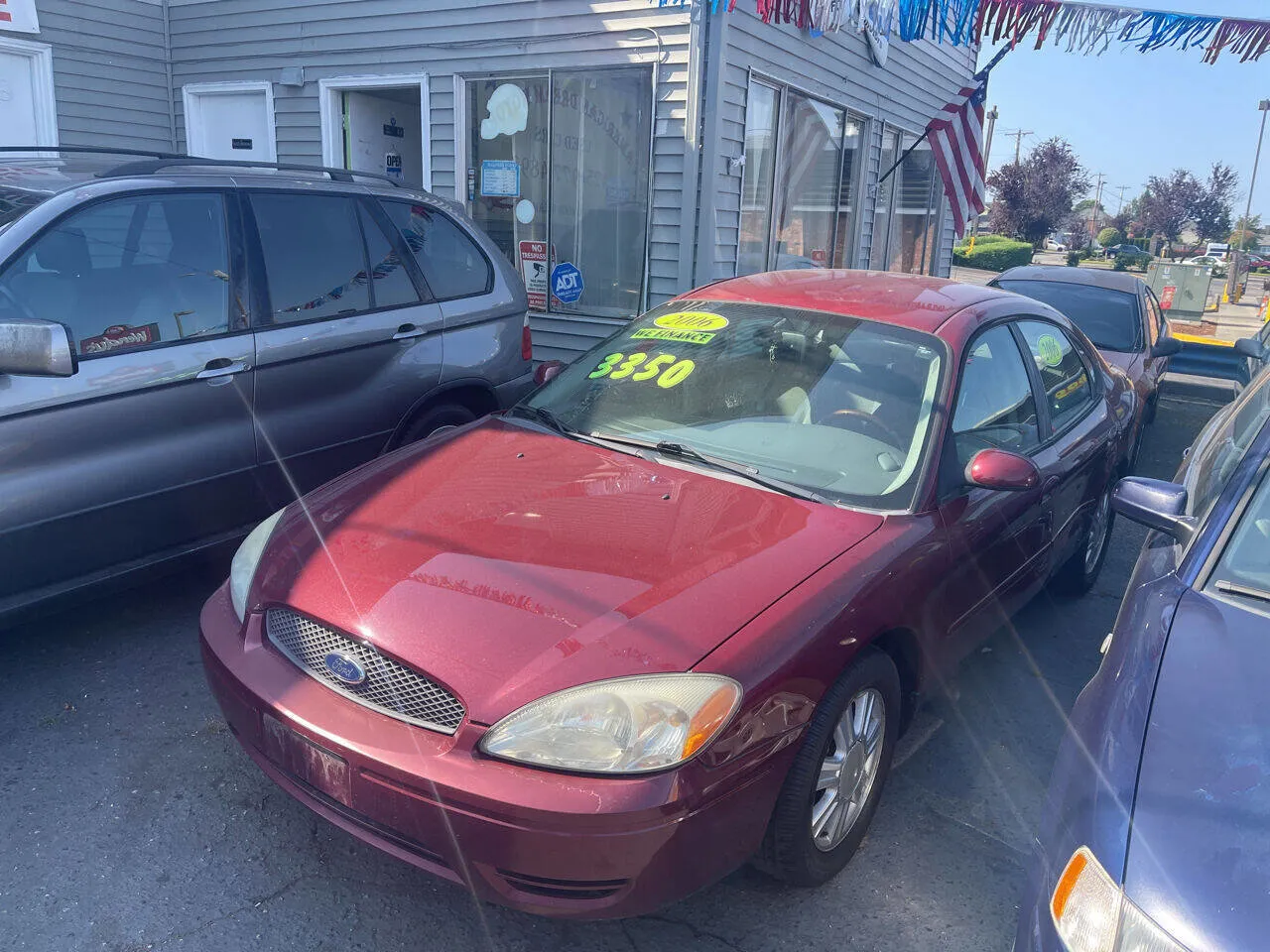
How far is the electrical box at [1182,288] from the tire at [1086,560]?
18372 mm

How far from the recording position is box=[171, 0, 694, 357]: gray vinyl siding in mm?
7320

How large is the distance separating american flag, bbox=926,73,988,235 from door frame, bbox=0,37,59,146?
830 cm

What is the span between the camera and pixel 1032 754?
11.2ft

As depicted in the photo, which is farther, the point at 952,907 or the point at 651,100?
the point at 651,100

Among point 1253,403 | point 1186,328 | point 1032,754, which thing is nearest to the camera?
point 1032,754

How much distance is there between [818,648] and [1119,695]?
26.0 inches

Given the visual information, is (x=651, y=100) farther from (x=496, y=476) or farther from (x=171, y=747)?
(x=171, y=747)

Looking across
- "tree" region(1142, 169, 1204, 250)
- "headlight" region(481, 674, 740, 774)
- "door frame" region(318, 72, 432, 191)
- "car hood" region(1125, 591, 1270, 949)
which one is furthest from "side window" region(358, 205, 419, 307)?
"tree" region(1142, 169, 1204, 250)

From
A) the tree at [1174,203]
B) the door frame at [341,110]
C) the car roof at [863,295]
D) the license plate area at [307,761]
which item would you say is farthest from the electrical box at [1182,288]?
the tree at [1174,203]

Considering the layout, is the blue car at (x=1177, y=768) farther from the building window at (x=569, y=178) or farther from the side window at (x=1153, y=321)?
the side window at (x=1153, y=321)

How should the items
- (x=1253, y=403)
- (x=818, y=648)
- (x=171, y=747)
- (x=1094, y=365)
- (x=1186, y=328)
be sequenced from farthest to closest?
(x=1186, y=328) → (x=1094, y=365) → (x=1253, y=403) → (x=171, y=747) → (x=818, y=648)

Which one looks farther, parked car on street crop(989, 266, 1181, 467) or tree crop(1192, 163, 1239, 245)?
tree crop(1192, 163, 1239, 245)

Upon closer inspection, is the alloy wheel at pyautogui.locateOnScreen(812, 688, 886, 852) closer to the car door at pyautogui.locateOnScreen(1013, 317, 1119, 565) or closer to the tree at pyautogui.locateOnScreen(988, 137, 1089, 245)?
the car door at pyautogui.locateOnScreen(1013, 317, 1119, 565)

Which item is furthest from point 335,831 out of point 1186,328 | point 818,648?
point 1186,328
